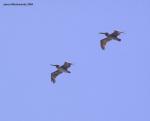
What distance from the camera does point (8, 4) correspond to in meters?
28.7

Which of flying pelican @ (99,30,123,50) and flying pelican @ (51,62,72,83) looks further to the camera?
flying pelican @ (51,62,72,83)

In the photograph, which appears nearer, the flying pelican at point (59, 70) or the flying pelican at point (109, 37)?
the flying pelican at point (109, 37)

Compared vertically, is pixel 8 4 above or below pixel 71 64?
above

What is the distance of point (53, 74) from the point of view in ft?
92.7

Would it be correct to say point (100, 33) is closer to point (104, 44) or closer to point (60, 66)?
point (104, 44)

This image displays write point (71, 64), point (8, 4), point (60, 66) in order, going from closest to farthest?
1. point (71, 64)
2. point (60, 66)
3. point (8, 4)

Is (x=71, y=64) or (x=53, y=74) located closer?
(x=71, y=64)

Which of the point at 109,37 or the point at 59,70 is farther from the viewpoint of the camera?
the point at 59,70

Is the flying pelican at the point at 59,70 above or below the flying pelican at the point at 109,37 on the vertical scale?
below

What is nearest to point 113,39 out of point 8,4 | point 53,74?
point 53,74

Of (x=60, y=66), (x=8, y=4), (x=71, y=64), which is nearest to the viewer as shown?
(x=71, y=64)

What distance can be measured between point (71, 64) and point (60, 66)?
1692mm

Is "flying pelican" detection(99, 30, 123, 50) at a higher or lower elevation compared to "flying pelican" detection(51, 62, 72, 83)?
higher

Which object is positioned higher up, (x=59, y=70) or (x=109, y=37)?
(x=109, y=37)
